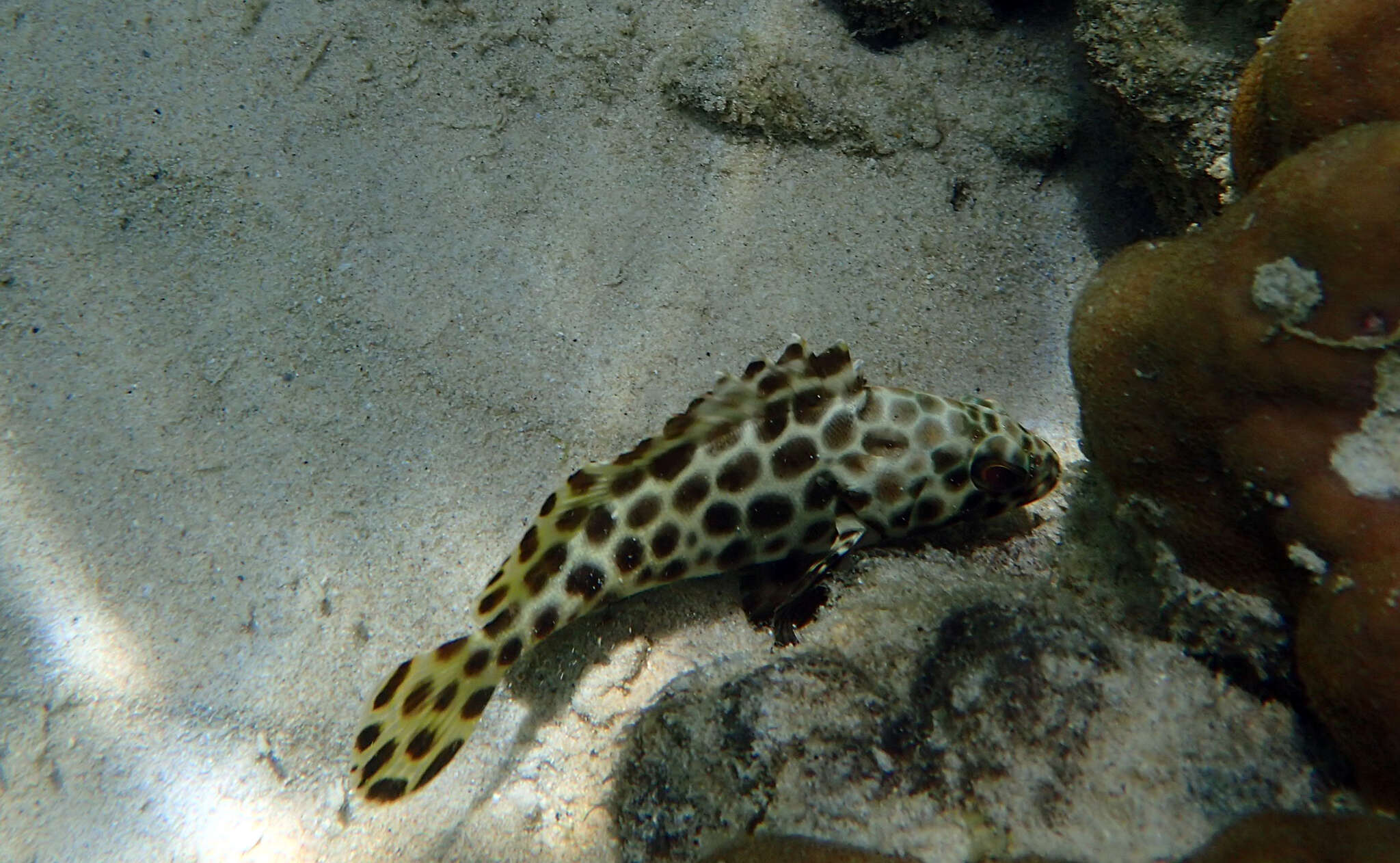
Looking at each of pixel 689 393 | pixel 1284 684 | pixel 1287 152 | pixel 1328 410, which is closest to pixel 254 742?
pixel 689 393

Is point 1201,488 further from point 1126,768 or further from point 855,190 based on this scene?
point 855,190

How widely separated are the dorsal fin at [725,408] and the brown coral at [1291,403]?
1007 mm

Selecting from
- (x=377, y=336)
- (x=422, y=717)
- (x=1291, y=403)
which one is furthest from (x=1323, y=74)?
(x=377, y=336)

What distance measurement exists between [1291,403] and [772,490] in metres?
1.69

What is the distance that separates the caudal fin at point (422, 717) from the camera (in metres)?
2.63

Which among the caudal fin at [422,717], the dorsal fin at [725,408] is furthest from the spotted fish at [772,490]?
the caudal fin at [422,717]

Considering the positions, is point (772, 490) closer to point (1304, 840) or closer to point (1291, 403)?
point (1291, 403)

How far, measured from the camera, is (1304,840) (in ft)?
6.02

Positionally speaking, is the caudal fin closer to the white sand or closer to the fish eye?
the white sand

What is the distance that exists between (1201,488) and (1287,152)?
43.0 inches

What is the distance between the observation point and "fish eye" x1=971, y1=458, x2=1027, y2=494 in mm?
2938

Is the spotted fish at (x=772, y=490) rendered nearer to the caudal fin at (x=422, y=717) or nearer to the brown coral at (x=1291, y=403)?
the caudal fin at (x=422, y=717)

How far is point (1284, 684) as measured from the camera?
2.12 metres

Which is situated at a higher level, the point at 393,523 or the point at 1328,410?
the point at 1328,410
